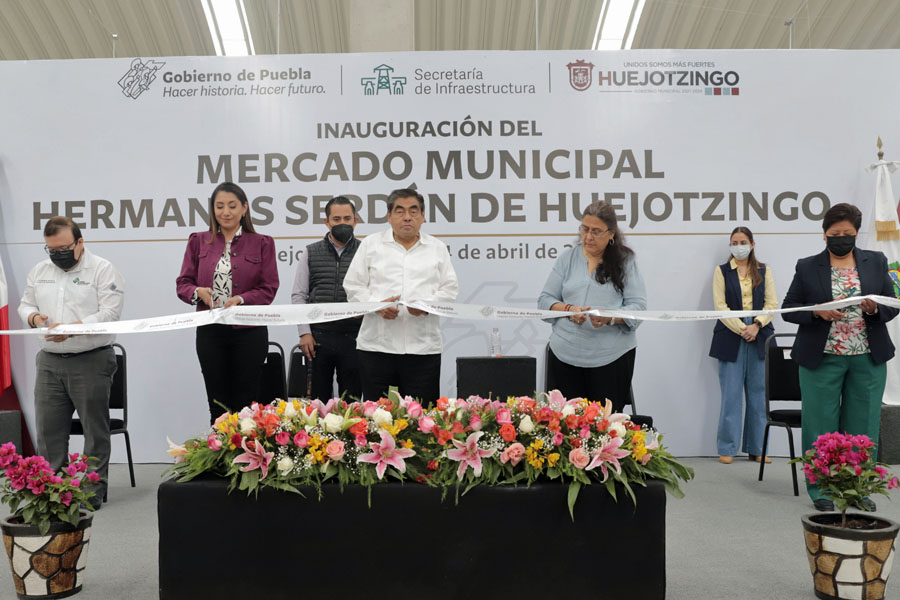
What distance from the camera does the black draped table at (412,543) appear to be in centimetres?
241

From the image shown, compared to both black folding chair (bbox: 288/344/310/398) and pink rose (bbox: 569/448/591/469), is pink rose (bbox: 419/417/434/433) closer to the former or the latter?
pink rose (bbox: 569/448/591/469)

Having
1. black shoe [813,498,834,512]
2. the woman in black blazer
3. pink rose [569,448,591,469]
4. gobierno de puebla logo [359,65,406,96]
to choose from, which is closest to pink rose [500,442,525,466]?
pink rose [569,448,591,469]

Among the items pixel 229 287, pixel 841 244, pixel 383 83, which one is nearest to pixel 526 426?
pixel 229 287

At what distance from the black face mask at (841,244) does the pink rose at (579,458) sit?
2.22 metres

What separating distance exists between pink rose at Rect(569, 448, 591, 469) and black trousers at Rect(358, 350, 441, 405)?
1350 mm

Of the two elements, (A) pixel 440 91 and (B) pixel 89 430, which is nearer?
(B) pixel 89 430

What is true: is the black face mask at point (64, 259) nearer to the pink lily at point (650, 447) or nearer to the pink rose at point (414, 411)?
the pink rose at point (414, 411)

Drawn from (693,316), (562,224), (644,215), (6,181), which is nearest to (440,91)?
(562,224)

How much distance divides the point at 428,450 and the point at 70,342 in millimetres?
2432

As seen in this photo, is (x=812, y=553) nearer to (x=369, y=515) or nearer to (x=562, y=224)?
(x=369, y=515)

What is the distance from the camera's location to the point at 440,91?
5.63m

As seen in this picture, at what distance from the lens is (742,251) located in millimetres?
5383

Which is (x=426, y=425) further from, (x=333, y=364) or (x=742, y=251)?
(x=742, y=251)

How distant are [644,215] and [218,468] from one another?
12.5ft
